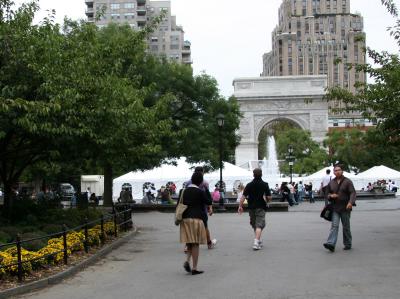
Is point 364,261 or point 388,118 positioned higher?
point 388,118

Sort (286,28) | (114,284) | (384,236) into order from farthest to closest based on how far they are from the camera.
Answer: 1. (286,28)
2. (384,236)
3. (114,284)

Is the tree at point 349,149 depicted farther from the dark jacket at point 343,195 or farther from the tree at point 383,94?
the dark jacket at point 343,195

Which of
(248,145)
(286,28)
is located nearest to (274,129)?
(248,145)

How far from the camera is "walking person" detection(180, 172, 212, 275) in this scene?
1005 cm

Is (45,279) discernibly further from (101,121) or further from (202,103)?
(202,103)

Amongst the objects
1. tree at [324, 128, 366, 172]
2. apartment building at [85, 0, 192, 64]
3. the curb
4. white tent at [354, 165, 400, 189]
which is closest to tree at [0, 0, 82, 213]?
the curb

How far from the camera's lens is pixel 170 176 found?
42.1 metres

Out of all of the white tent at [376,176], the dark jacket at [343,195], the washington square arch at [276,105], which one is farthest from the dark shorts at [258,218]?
the washington square arch at [276,105]

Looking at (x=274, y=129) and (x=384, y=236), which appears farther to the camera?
(x=274, y=129)

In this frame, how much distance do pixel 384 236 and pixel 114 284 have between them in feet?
28.8

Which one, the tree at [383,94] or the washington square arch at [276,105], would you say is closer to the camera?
the tree at [383,94]

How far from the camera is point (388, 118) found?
15.6 meters

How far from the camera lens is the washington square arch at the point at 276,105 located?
78125mm

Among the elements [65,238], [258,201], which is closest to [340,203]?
[258,201]
